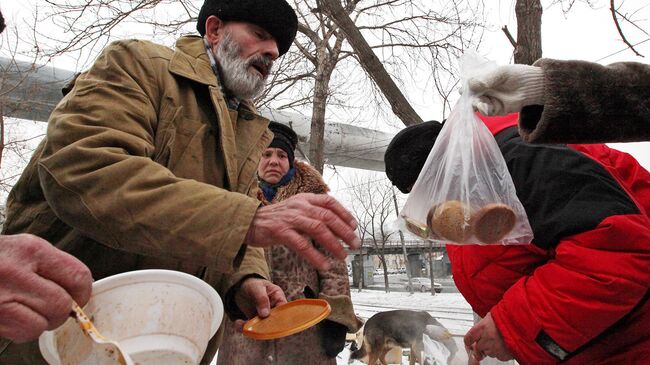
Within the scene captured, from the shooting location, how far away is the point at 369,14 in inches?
320

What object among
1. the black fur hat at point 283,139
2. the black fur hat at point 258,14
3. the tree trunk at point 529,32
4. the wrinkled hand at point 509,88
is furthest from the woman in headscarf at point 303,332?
the tree trunk at point 529,32

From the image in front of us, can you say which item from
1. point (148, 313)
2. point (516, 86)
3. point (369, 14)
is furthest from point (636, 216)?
point (369, 14)

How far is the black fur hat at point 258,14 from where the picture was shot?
6.64ft

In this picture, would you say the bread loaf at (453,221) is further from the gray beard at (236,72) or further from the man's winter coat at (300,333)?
the man's winter coat at (300,333)

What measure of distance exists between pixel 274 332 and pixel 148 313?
1.94 ft

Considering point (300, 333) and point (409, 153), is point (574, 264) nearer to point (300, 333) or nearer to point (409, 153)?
point (409, 153)

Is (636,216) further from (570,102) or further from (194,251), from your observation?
(194,251)

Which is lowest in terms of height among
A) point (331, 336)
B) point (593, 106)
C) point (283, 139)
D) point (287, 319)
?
point (331, 336)

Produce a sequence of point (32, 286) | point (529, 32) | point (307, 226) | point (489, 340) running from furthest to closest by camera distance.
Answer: point (529, 32) → point (489, 340) → point (307, 226) → point (32, 286)

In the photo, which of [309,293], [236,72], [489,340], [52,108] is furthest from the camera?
[52,108]

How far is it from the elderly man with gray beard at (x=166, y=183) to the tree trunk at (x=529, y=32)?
2551mm

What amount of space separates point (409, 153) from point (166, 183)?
4.22 ft

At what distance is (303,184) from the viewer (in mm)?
3527

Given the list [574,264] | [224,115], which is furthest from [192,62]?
[574,264]
